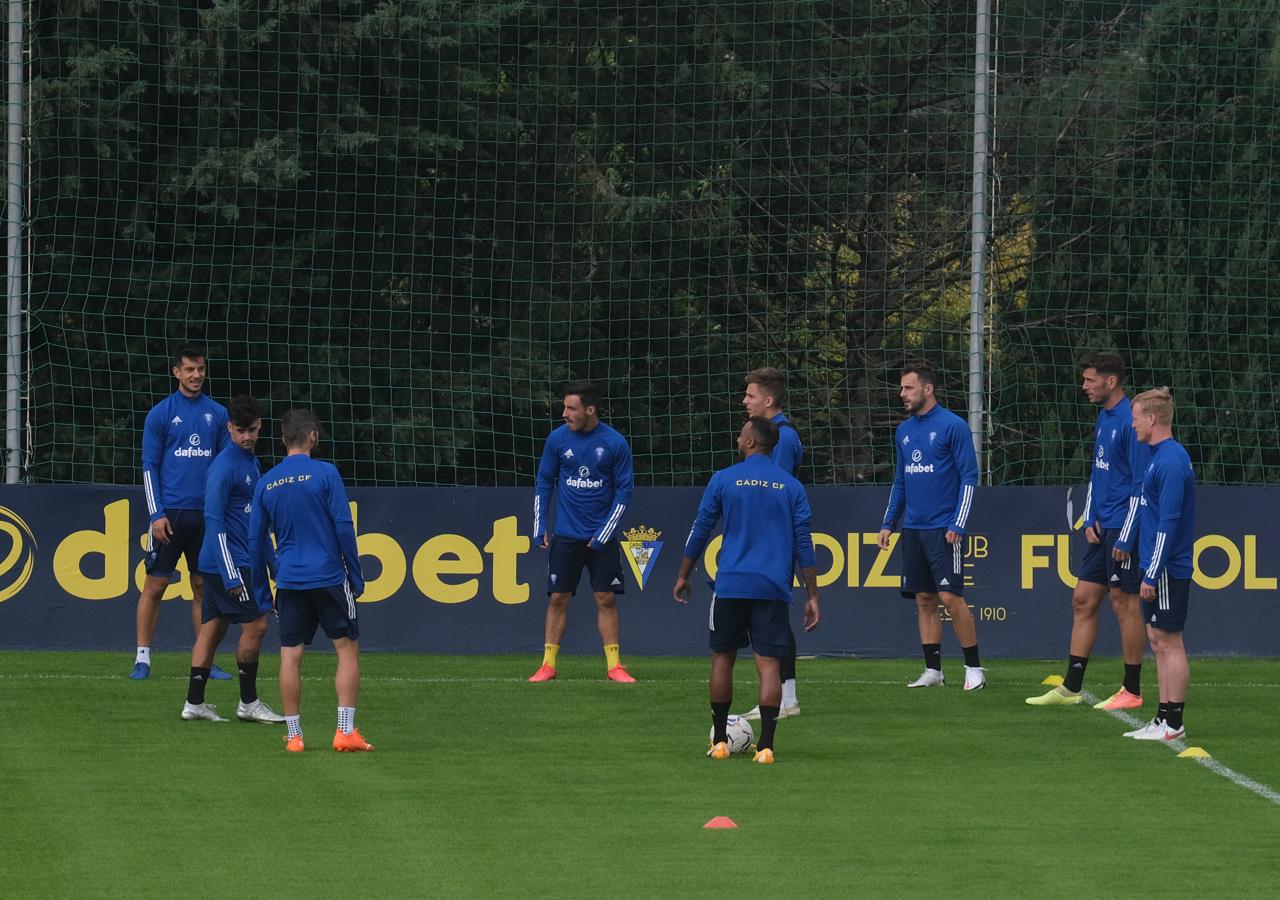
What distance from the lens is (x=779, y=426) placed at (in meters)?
11.8

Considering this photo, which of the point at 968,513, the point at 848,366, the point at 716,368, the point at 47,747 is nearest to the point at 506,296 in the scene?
the point at 716,368

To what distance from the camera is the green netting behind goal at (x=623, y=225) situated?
19297 millimetres

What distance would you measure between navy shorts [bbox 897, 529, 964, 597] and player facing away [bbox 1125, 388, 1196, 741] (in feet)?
7.81

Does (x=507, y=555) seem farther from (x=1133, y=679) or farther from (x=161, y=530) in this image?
(x=1133, y=679)

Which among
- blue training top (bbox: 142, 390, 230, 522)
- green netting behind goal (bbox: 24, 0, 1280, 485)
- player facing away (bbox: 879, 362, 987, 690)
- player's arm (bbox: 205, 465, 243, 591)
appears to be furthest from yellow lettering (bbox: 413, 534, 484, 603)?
player's arm (bbox: 205, 465, 243, 591)

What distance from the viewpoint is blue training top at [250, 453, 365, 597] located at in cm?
1023

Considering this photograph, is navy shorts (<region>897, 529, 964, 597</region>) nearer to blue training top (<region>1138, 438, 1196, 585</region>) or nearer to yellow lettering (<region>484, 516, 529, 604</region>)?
blue training top (<region>1138, 438, 1196, 585</region>)

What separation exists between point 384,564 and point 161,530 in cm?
280

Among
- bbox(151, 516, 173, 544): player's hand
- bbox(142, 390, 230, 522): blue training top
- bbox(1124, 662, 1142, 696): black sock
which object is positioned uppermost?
bbox(142, 390, 230, 522): blue training top

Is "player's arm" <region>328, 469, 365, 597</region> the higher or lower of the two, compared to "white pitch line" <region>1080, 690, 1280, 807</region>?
higher

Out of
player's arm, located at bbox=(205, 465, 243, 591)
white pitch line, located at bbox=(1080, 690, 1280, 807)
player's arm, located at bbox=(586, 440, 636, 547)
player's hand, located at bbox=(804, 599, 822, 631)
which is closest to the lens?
white pitch line, located at bbox=(1080, 690, 1280, 807)

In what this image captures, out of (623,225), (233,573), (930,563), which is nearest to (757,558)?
(233,573)

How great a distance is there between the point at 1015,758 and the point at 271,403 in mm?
10519

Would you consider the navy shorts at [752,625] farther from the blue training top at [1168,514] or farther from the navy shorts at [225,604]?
the navy shorts at [225,604]
